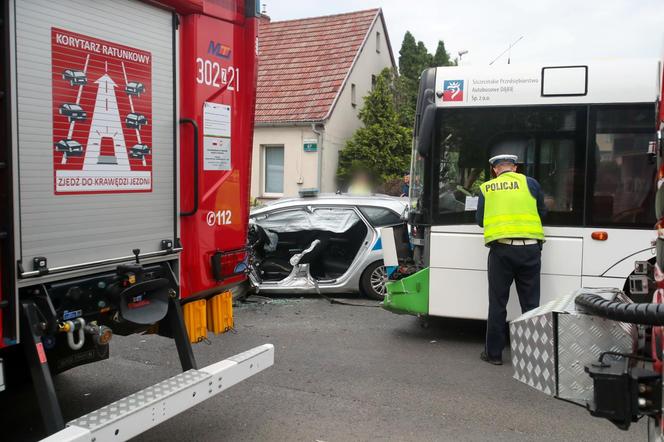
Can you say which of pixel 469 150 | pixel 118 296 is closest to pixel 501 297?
pixel 469 150

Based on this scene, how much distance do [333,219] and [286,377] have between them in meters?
3.85

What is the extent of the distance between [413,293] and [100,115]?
387cm

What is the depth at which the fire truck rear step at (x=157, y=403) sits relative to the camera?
2.80m

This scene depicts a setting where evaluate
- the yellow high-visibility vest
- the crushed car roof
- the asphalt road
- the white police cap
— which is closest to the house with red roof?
the crushed car roof

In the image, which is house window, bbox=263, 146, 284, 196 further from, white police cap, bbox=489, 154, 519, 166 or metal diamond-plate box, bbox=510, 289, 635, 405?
metal diamond-plate box, bbox=510, 289, 635, 405

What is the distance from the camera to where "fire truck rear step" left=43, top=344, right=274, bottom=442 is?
2796 millimetres

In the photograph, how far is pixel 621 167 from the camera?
581 cm

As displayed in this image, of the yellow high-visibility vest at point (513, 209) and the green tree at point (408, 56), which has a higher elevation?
the green tree at point (408, 56)

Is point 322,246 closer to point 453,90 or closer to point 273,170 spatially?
point 453,90

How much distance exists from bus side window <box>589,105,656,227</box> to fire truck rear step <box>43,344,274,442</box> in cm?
354

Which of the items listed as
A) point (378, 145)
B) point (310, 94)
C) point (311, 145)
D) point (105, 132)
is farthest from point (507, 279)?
point (310, 94)

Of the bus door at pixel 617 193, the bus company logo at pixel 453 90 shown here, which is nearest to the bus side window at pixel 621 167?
the bus door at pixel 617 193

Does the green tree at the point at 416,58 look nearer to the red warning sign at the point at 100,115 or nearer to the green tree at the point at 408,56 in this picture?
the green tree at the point at 408,56

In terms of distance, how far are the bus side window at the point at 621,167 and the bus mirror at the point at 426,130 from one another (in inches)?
56.9
